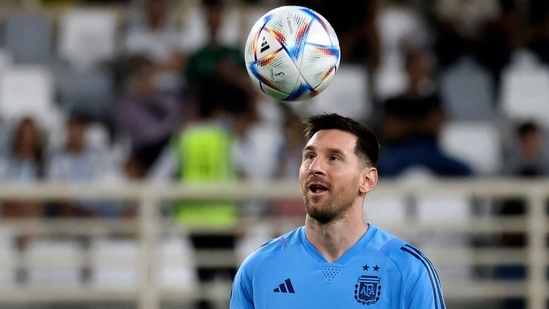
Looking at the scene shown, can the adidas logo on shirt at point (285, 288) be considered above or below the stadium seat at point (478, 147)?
below

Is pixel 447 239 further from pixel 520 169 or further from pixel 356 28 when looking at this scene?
pixel 356 28

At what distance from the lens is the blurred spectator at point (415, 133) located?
33.0 feet

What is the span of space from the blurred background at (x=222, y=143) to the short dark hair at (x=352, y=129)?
14.9ft

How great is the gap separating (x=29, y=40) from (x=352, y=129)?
833cm

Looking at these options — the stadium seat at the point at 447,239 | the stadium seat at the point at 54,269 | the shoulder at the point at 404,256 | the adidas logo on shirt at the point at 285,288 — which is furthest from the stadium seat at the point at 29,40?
the shoulder at the point at 404,256

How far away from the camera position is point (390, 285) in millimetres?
4211

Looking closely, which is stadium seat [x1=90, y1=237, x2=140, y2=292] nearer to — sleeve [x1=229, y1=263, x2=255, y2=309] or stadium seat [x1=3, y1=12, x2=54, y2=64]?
stadium seat [x1=3, y1=12, x2=54, y2=64]

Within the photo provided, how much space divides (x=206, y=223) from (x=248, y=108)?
1.65m

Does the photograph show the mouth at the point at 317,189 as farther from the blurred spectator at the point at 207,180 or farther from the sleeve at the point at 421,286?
the blurred spectator at the point at 207,180

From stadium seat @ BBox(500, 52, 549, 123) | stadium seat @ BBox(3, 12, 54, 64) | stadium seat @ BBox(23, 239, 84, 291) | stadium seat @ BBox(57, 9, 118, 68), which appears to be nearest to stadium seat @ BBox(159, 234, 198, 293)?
stadium seat @ BBox(23, 239, 84, 291)

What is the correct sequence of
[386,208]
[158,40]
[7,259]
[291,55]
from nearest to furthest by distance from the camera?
1. [291,55]
2. [7,259]
3. [386,208]
4. [158,40]

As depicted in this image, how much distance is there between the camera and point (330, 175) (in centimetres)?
422

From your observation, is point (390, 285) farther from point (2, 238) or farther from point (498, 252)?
point (2, 238)

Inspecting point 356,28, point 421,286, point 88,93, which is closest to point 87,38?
point 88,93
